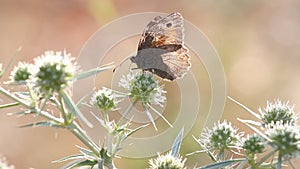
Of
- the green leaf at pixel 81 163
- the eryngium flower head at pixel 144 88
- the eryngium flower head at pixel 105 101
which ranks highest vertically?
the eryngium flower head at pixel 144 88

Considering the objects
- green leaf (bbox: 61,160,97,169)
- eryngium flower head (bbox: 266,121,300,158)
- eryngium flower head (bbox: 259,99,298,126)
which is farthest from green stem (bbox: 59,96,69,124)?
eryngium flower head (bbox: 259,99,298,126)

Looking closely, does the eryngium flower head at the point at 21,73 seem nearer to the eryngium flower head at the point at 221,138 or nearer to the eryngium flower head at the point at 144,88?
the eryngium flower head at the point at 144,88

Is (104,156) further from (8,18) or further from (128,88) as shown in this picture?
(8,18)

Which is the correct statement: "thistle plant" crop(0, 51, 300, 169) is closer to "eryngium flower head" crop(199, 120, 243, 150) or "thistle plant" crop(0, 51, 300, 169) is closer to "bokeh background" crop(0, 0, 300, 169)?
"eryngium flower head" crop(199, 120, 243, 150)

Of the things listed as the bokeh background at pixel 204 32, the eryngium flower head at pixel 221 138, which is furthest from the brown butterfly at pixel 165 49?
the bokeh background at pixel 204 32

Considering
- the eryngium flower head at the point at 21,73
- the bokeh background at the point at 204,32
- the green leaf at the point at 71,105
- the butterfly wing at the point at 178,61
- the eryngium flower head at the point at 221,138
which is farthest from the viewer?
the bokeh background at the point at 204,32

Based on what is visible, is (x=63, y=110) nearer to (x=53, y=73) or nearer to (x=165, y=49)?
(x=53, y=73)

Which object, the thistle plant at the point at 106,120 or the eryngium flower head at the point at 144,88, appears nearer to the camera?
the thistle plant at the point at 106,120

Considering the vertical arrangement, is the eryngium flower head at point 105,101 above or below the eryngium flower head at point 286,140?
above
